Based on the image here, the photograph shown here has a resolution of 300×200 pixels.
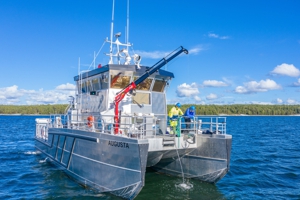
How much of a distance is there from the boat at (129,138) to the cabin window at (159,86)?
5cm

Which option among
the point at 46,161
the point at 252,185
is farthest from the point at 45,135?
the point at 252,185

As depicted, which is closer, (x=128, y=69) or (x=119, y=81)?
(x=128, y=69)

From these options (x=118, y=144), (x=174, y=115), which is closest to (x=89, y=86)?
(x=174, y=115)

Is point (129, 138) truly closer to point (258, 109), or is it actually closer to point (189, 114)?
point (189, 114)

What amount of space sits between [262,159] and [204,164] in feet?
28.3

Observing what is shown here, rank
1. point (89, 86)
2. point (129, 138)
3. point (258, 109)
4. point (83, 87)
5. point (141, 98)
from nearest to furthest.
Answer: point (129, 138)
point (141, 98)
point (89, 86)
point (83, 87)
point (258, 109)

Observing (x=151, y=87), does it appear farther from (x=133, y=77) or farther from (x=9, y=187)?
(x=9, y=187)

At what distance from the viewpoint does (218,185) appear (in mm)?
12094

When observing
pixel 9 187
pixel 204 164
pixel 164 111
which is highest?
pixel 164 111

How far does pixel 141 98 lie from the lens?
1273 centimetres

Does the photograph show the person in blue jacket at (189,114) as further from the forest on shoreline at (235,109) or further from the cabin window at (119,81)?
the forest on shoreline at (235,109)

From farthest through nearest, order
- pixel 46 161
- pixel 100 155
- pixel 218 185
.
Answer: pixel 46 161 → pixel 218 185 → pixel 100 155

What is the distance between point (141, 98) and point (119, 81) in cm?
126

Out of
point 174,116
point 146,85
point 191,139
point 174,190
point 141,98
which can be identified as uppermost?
point 146,85
